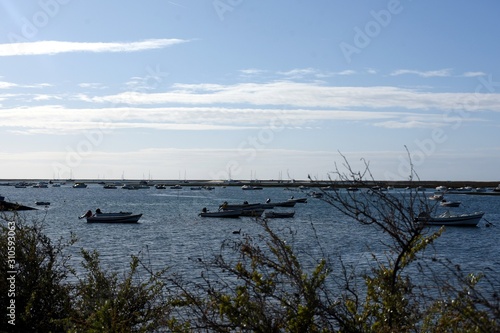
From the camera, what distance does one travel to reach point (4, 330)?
35.8 feet

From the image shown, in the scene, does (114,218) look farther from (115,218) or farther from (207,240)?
(207,240)

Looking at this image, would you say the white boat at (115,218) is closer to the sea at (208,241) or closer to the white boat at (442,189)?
the sea at (208,241)

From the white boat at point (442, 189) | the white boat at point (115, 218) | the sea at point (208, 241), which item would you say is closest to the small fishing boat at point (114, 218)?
the white boat at point (115, 218)

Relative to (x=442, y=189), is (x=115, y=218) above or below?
below

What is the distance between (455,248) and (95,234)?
31496 millimetres

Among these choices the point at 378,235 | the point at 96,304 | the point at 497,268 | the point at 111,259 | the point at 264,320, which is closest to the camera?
the point at 264,320

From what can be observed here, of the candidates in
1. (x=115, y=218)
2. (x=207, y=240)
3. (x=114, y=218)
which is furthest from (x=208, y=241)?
(x=114, y=218)

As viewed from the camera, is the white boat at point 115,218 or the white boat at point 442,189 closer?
the white boat at point 442,189

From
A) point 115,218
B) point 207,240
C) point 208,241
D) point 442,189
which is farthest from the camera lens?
point 442,189

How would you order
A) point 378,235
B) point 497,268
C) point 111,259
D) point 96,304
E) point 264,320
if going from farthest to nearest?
point 378,235 → point 111,259 → point 497,268 → point 96,304 → point 264,320

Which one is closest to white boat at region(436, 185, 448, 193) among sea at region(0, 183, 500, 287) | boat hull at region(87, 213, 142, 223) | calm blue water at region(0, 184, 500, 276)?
sea at region(0, 183, 500, 287)

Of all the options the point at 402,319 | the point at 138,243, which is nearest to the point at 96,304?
the point at 402,319

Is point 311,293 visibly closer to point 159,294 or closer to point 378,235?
point 159,294

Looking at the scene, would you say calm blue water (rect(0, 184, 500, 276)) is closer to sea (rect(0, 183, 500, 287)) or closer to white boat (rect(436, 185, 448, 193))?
sea (rect(0, 183, 500, 287))
